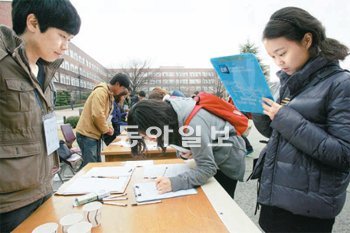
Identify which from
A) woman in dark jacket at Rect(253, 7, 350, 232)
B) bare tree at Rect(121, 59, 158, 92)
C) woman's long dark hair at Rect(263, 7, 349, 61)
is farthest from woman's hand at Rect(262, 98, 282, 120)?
bare tree at Rect(121, 59, 158, 92)

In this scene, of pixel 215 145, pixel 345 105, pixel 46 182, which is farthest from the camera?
pixel 215 145

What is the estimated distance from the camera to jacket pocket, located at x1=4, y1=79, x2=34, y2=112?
0.87 m

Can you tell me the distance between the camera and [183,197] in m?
1.12

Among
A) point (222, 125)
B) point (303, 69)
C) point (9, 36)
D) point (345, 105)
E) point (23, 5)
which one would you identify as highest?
point (23, 5)

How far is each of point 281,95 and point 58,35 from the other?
106cm

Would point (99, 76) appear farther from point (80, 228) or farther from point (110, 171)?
point (80, 228)

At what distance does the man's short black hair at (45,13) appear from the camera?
0.95 metres

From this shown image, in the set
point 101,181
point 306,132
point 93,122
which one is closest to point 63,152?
point 93,122

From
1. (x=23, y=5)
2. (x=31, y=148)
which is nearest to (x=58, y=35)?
(x=23, y=5)

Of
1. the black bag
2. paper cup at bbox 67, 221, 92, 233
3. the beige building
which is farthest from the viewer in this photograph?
the beige building

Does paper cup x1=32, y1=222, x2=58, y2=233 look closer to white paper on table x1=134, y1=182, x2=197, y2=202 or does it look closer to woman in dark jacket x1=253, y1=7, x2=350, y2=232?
white paper on table x1=134, y1=182, x2=197, y2=202

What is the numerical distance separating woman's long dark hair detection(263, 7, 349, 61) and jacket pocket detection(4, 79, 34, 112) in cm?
101

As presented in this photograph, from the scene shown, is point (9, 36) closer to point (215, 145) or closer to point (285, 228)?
point (215, 145)

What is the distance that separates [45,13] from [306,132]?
1.13 metres
